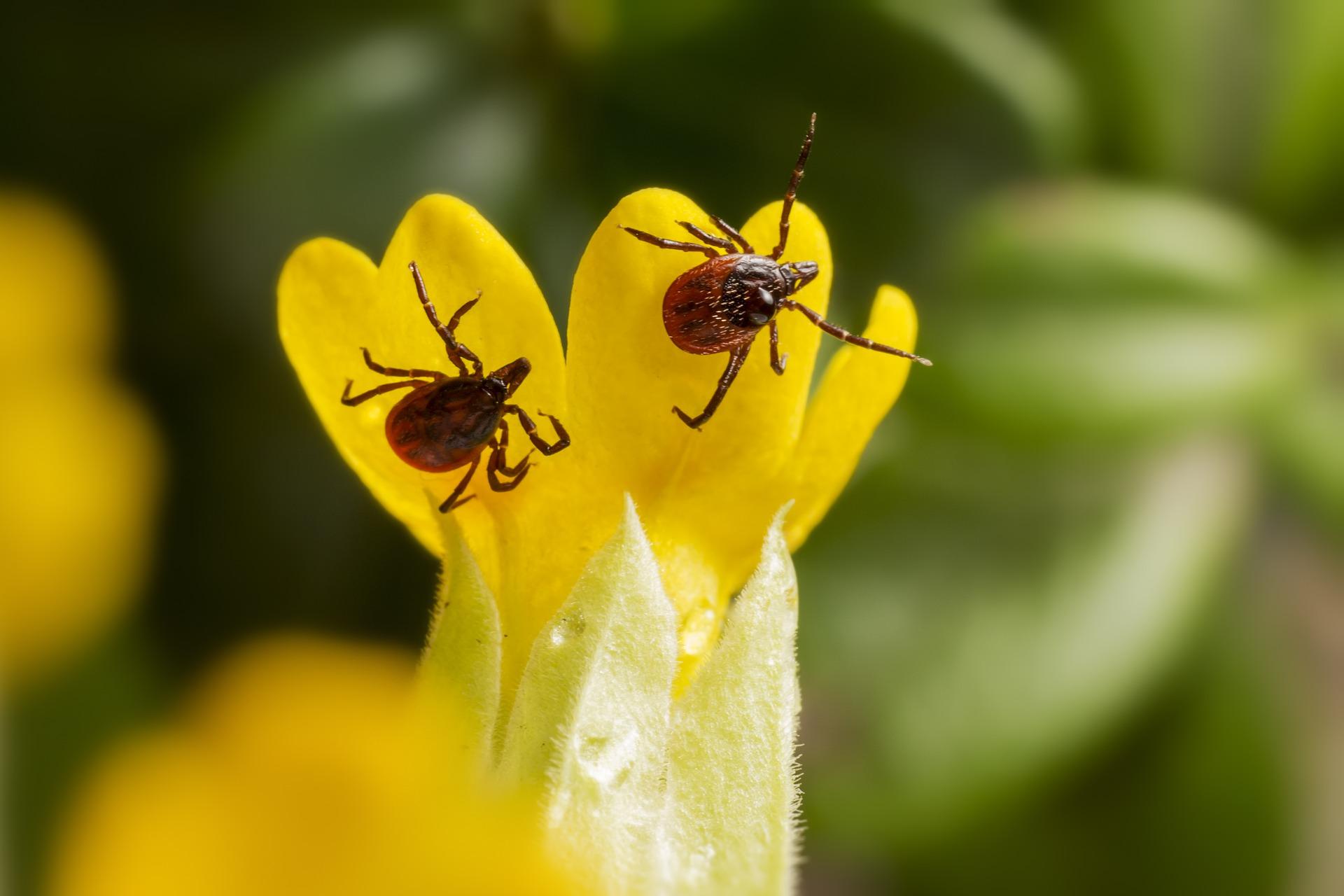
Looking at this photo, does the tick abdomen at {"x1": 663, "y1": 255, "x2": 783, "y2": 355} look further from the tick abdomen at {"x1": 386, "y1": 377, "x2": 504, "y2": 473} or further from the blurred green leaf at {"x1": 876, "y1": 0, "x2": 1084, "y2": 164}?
the blurred green leaf at {"x1": 876, "y1": 0, "x2": 1084, "y2": 164}

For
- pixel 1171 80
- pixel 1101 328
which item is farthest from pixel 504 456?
pixel 1171 80

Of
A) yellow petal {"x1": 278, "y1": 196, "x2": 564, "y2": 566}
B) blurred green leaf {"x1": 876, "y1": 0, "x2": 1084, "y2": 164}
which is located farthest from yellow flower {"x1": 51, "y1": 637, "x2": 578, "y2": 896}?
blurred green leaf {"x1": 876, "y1": 0, "x2": 1084, "y2": 164}

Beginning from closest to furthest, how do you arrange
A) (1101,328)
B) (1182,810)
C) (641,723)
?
1. (641,723)
2. (1101,328)
3. (1182,810)

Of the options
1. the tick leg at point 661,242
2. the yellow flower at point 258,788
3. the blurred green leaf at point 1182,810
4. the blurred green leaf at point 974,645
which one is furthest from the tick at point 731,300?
the blurred green leaf at point 1182,810

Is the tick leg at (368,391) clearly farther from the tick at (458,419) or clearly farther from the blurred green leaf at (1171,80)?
the blurred green leaf at (1171,80)

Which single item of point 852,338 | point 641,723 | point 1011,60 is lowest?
point 641,723

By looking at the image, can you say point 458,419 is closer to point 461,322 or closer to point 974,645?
point 461,322

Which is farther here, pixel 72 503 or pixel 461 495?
pixel 72 503

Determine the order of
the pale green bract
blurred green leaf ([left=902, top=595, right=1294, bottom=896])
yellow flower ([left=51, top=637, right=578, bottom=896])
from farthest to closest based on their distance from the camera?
blurred green leaf ([left=902, top=595, right=1294, bottom=896]), yellow flower ([left=51, top=637, right=578, bottom=896]), the pale green bract
